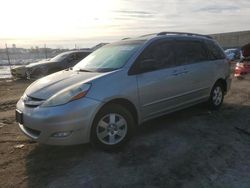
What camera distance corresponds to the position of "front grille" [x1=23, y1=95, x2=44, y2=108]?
4.65 meters

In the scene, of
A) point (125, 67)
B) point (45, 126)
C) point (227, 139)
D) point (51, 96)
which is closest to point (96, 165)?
point (45, 126)

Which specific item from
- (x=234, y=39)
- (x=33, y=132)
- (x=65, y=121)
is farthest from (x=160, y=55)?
(x=234, y=39)

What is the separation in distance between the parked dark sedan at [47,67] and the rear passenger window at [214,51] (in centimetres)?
1029

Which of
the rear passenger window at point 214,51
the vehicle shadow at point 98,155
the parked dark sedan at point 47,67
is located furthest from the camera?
the parked dark sedan at point 47,67

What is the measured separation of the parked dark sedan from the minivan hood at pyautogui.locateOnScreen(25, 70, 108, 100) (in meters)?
11.1

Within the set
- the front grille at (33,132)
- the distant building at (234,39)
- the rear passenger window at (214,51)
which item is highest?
the rear passenger window at (214,51)

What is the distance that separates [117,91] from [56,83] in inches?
38.2

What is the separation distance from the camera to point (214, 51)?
7.34m

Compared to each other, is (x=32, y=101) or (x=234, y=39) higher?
(x=32, y=101)

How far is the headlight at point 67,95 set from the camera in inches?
177

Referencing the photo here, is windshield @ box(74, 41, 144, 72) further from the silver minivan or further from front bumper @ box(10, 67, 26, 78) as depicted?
front bumper @ box(10, 67, 26, 78)

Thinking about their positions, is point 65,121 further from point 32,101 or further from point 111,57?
point 111,57

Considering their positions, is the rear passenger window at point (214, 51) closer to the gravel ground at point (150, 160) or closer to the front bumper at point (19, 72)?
the gravel ground at point (150, 160)

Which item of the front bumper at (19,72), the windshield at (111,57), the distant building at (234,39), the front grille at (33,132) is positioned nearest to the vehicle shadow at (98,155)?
the front grille at (33,132)
